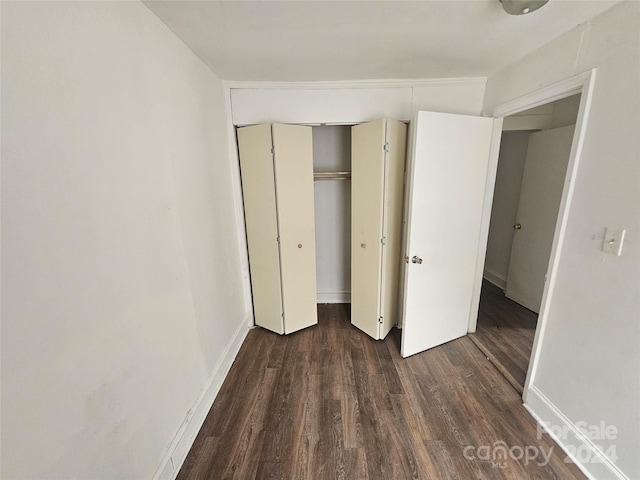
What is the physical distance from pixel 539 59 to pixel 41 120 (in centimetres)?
251

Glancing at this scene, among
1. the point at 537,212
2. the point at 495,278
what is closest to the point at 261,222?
the point at 537,212

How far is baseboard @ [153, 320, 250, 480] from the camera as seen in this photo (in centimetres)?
127

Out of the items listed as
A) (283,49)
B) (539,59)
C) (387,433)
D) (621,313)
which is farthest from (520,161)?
(387,433)

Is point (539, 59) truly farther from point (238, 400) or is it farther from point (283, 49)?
point (238, 400)

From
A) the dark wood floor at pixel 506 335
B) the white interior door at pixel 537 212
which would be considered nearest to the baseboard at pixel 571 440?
the dark wood floor at pixel 506 335

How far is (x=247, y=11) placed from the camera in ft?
4.02

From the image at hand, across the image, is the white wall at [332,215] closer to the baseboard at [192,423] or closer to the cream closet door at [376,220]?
the cream closet door at [376,220]

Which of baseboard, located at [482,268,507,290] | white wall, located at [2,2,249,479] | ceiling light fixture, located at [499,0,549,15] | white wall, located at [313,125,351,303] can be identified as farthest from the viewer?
baseboard, located at [482,268,507,290]

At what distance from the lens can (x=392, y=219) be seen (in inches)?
84.4

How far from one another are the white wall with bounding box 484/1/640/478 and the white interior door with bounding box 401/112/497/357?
584mm

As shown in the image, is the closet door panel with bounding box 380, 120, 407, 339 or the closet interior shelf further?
the closet interior shelf

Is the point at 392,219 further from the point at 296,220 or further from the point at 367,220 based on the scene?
the point at 296,220

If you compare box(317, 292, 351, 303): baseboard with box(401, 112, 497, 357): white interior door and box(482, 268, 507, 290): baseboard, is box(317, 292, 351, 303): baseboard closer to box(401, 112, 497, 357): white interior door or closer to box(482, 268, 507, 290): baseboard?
box(401, 112, 497, 357): white interior door

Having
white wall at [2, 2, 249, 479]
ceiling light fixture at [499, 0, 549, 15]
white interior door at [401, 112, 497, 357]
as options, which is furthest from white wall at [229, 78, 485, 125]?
ceiling light fixture at [499, 0, 549, 15]
